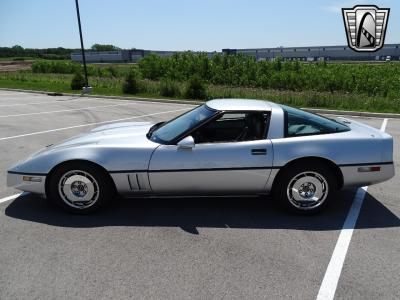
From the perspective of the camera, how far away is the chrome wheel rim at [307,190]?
4180 mm

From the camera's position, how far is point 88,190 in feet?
13.7

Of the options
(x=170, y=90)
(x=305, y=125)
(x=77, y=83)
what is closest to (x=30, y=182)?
(x=305, y=125)

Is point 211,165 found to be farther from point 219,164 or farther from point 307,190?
point 307,190

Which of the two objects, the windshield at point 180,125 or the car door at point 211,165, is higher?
the windshield at point 180,125

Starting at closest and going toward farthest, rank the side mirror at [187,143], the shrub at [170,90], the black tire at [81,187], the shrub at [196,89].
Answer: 1. the side mirror at [187,143]
2. the black tire at [81,187]
3. the shrub at [196,89]
4. the shrub at [170,90]

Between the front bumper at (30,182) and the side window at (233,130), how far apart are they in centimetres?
177

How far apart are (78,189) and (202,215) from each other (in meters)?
1.42

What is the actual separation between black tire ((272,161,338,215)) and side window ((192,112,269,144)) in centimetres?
54

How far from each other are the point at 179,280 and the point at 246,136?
1839 mm

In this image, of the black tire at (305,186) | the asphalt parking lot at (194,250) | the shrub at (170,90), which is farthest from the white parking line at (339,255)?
the shrub at (170,90)

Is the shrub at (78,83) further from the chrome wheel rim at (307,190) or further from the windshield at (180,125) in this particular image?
the chrome wheel rim at (307,190)

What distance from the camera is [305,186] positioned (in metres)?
4.21

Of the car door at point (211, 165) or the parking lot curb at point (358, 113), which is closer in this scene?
the car door at point (211, 165)

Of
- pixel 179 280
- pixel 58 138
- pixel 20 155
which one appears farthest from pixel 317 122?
pixel 58 138
